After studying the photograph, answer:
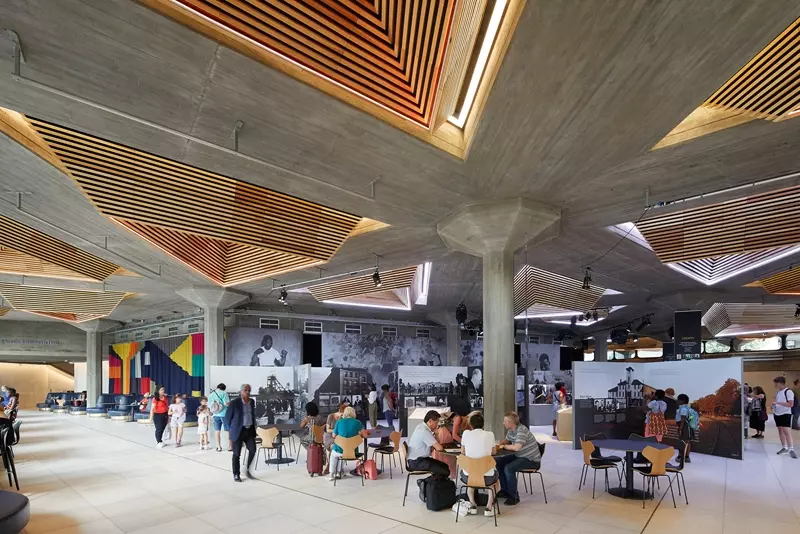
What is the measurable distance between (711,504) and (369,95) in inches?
263

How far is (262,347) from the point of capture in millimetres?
19438

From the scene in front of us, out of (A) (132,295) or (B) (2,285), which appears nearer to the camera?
(B) (2,285)

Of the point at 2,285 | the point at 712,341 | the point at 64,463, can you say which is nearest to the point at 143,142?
the point at 64,463

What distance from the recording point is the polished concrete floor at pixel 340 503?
19.0 feet

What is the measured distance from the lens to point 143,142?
19.6 ft

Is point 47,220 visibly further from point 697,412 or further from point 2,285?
point 697,412

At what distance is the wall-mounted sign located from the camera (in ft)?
52.7

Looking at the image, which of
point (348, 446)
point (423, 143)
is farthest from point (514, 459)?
point (423, 143)

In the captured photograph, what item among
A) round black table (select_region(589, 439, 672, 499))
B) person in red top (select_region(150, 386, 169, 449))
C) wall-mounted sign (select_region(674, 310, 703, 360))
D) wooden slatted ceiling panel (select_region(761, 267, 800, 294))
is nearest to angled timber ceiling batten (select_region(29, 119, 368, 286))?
person in red top (select_region(150, 386, 169, 449))

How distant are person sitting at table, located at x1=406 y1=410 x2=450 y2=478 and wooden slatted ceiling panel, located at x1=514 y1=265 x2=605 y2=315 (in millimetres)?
7743

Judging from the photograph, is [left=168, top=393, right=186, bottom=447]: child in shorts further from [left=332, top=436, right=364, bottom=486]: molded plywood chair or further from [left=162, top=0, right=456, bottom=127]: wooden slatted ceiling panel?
[left=162, top=0, right=456, bottom=127]: wooden slatted ceiling panel

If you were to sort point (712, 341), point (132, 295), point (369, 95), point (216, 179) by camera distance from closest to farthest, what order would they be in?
point (369, 95) < point (216, 179) < point (132, 295) < point (712, 341)

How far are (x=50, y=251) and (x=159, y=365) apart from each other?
12678mm

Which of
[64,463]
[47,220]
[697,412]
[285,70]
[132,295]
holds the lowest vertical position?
[64,463]
